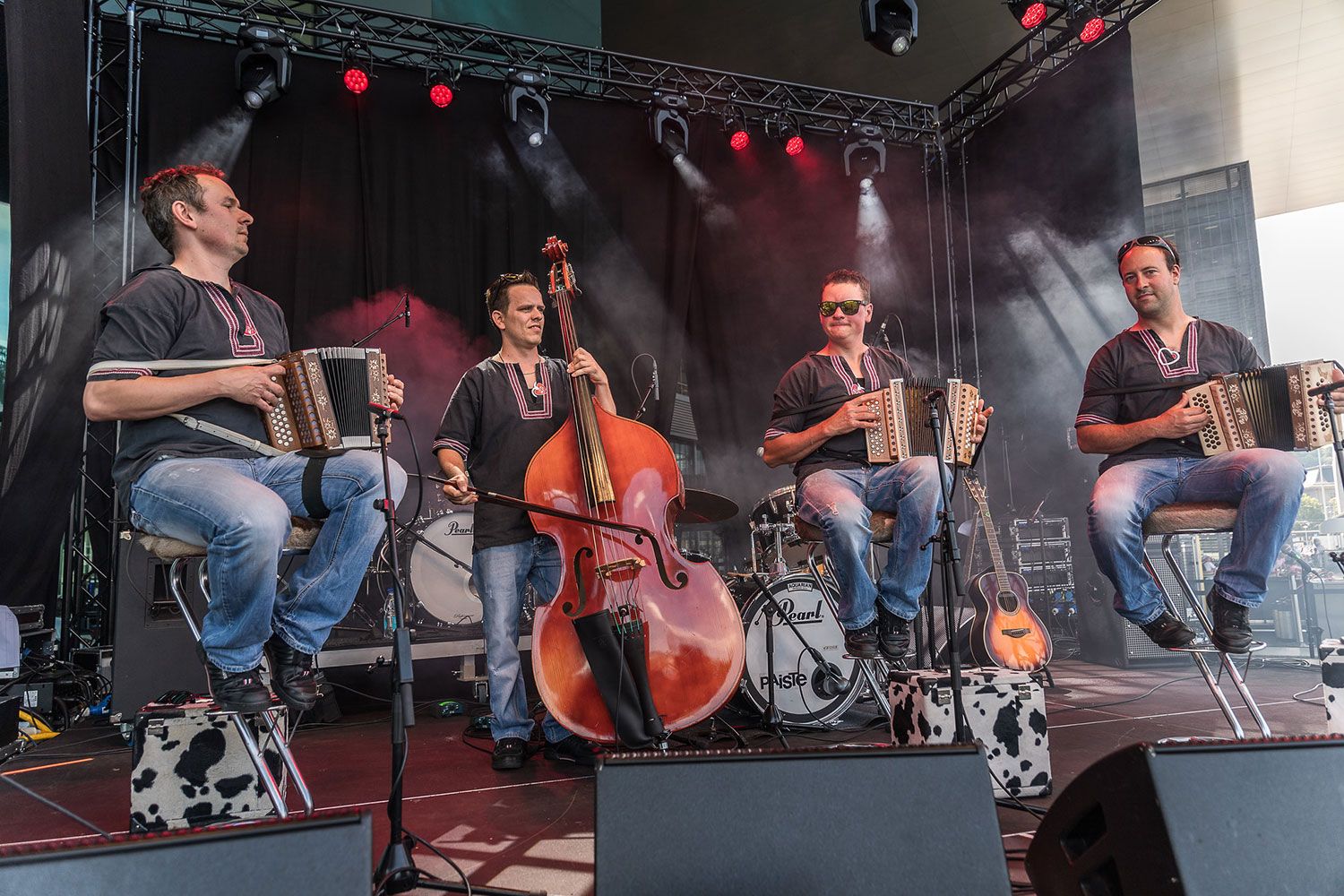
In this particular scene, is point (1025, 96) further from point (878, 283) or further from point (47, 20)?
point (47, 20)

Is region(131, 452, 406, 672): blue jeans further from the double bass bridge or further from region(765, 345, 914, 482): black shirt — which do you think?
region(765, 345, 914, 482): black shirt

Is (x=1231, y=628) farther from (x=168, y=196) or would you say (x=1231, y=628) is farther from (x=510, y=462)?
(x=168, y=196)

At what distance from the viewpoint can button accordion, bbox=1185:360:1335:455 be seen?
3518 millimetres

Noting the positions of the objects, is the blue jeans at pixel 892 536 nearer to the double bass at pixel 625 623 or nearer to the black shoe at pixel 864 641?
the black shoe at pixel 864 641

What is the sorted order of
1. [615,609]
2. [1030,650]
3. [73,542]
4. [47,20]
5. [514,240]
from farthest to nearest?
[514,240] < [73,542] < [1030,650] < [47,20] < [615,609]

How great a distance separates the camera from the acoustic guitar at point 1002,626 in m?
5.68

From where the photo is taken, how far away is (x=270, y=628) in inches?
107

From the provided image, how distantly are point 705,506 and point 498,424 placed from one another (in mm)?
1072

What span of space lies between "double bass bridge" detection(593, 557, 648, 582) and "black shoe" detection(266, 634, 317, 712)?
1080 millimetres

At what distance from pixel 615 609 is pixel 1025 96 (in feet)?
21.6

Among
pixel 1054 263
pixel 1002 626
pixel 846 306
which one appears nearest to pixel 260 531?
pixel 846 306

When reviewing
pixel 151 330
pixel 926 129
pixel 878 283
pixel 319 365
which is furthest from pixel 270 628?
pixel 926 129

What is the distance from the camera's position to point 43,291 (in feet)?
17.6

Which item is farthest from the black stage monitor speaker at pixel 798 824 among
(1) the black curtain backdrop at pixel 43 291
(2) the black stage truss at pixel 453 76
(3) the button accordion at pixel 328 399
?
(2) the black stage truss at pixel 453 76
